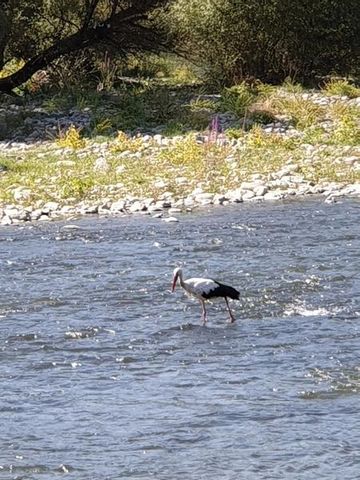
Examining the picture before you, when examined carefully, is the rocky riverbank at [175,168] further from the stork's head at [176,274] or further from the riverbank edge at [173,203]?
the stork's head at [176,274]

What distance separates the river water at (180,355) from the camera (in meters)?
8.72

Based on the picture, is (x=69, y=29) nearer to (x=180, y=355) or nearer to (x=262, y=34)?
(x=262, y=34)

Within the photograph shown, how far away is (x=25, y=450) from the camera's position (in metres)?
8.93

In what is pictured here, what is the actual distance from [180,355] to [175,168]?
11.9m

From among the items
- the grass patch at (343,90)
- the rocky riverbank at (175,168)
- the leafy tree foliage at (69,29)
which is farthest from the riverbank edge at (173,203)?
the leafy tree foliage at (69,29)

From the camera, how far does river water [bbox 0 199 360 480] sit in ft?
28.6

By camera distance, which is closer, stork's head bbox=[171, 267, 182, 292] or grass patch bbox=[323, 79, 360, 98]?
stork's head bbox=[171, 267, 182, 292]

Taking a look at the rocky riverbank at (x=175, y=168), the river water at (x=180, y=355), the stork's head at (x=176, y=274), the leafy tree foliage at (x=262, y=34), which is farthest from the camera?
the leafy tree foliage at (x=262, y=34)

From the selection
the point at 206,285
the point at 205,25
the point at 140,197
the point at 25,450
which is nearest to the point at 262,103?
the point at 205,25

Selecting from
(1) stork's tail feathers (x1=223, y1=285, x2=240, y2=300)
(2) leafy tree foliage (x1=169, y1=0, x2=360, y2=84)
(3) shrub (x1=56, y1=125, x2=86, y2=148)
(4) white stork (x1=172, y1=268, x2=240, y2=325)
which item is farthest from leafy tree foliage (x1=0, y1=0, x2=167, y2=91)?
(1) stork's tail feathers (x1=223, y1=285, x2=240, y2=300)

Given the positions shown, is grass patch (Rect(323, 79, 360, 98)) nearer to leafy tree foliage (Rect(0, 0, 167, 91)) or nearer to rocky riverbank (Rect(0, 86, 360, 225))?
rocky riverbank (Rect(0, 86, 360, 225))

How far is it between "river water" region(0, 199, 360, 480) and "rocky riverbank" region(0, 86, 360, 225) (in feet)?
7.60

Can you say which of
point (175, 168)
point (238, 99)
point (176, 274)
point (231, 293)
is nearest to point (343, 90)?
point (238, 99)

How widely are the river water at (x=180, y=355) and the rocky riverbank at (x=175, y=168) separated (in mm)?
2316
